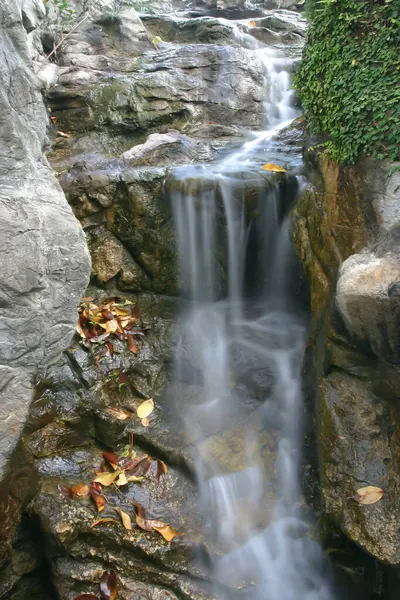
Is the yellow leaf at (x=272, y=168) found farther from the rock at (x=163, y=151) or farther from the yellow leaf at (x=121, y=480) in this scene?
the yellow leaf at (x=121, y=480)

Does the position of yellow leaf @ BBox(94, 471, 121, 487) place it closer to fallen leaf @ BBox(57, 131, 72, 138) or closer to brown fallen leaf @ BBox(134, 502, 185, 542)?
brown fallen leaf @ BBox(134, 502, 185, 542)

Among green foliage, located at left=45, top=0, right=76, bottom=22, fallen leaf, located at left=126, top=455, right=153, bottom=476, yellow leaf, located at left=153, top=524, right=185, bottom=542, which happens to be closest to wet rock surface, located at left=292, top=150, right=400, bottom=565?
yellow leaf, located at left=153, top=524, right=185, bottom=542

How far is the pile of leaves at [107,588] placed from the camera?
10.2ft

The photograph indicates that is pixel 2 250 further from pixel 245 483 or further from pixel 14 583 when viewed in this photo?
pixel 245 483

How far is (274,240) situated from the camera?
17.3 feet

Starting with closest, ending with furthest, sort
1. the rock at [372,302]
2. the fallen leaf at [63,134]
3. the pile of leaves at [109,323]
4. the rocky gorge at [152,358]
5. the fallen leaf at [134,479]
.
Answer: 1. the rocky gorge at [152,358]
2. the rock at [372,302]
3. the fallen leaf at [134,479]
4. the pile of leaves at [109,323]
5. the fallen leaf at [63,134]

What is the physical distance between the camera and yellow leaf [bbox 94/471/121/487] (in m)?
3.66

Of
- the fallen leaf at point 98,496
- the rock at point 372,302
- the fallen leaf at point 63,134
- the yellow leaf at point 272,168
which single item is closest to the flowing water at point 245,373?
the yellow leaf at point 272,168

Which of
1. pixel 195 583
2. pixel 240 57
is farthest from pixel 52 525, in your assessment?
pixel 240 57

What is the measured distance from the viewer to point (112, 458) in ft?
12.7

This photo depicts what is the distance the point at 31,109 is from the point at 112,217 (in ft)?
7.47

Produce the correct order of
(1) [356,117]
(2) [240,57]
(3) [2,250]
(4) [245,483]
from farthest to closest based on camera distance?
(2) [240,57]
(4) [245,483]
(1) [356,117]
(3) [2,250]

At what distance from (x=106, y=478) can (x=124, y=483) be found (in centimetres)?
15

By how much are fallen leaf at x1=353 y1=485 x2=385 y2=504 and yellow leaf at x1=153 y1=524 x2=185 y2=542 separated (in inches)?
53.0
